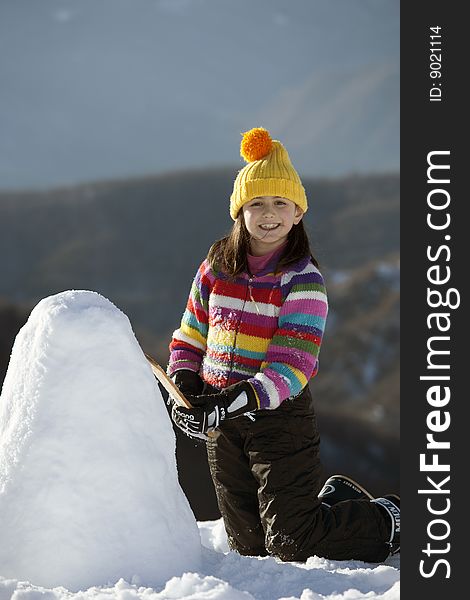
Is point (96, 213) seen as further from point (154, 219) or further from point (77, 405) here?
point (77, 405)

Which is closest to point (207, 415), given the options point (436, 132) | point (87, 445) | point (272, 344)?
point (272, 344)

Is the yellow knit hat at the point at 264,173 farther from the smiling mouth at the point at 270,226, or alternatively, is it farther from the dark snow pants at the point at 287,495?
the dark snow pants at the point at 287,495

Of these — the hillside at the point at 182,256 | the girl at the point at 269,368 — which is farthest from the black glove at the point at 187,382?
the hillside at the point at 182,256

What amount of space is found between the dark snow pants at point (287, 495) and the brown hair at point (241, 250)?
1.31 ft

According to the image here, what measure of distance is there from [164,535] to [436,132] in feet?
3.88

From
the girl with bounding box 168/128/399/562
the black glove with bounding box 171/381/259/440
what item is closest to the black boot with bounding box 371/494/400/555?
the girl with bounding box 168/128/399/562

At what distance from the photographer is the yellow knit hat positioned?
2.54 m

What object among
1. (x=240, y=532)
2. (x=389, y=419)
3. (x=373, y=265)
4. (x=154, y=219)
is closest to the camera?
(x=240, y=532)

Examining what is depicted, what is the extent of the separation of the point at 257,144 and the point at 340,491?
1.15 meters

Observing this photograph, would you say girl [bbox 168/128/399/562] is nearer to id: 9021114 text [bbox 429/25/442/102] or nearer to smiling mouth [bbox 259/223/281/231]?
smiling mouth [bbox 259/223/281/231]

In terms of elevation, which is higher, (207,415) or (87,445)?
(207,415)

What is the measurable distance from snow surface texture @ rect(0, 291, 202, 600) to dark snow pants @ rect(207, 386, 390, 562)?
0.54 m

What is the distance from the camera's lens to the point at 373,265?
2189 cm

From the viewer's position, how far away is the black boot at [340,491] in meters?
2.79
